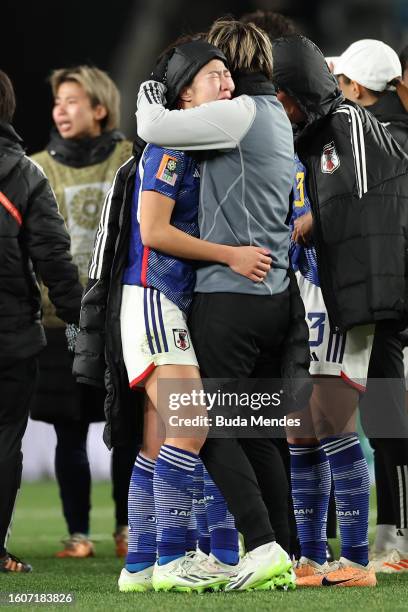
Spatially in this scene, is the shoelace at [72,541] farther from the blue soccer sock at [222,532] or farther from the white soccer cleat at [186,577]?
the white soccer cleat at [186,577]

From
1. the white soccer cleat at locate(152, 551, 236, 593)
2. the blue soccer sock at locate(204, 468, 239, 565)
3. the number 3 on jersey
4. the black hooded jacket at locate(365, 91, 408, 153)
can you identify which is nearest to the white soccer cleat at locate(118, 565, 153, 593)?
the white soccer cleat at locate(152, 551, 236, 593)

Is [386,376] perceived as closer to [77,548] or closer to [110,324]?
[110,324]

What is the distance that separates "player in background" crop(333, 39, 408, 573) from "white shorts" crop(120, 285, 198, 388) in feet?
3.13

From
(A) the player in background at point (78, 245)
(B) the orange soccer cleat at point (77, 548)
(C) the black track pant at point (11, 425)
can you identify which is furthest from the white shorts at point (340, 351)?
(B) the orange soccer cleat at point (77, 548)

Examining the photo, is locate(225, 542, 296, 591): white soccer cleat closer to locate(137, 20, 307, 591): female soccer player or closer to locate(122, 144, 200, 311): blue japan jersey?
locate(137, 20, 307, 591): female soccer player

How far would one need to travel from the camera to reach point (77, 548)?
5500mm

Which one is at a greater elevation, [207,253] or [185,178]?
[185,178]

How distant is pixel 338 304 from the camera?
→ 3920mm

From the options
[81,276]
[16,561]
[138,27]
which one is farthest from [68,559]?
[138,27]

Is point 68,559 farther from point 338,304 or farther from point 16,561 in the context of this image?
point 338,304

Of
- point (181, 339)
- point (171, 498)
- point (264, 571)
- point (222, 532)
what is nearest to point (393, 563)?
point (222, 532)

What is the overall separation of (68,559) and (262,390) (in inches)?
74.8

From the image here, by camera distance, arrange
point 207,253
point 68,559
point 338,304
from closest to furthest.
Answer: point 207,253
point 338,304
point 68,559

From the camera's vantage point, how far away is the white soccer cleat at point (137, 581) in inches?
148
